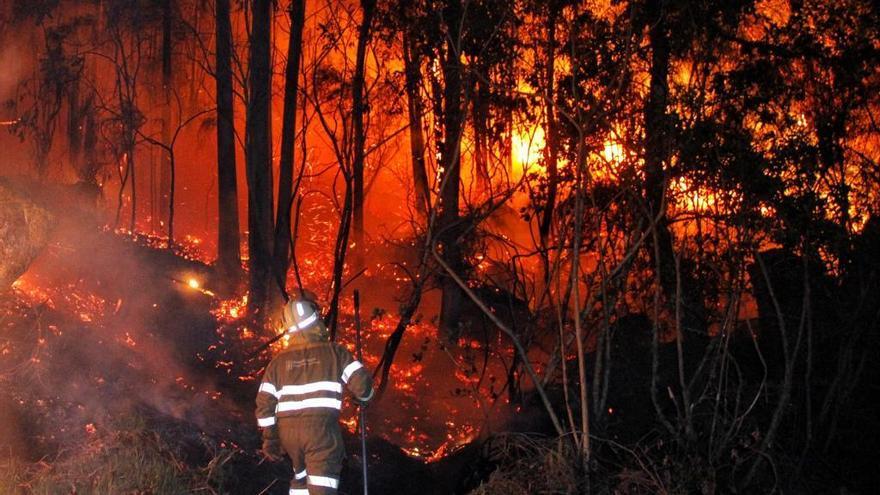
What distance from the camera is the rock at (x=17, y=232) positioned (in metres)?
9.10

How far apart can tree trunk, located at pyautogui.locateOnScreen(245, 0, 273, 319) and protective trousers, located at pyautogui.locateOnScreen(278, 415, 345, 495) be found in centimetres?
954

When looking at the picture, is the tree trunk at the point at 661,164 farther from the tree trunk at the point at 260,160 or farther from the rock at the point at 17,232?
the tree trunk at the point at 260,160

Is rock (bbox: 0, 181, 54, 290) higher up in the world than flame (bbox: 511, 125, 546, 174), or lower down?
lower down

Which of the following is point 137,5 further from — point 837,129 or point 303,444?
point 303,444

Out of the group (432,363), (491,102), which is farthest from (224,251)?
(491,102)

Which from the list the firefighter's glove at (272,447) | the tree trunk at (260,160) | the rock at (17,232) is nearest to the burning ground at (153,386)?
the rock at (17,232)

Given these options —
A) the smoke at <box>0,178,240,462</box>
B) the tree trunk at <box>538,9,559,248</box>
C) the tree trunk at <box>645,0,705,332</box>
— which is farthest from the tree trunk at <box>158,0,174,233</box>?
the tree trunk at <box>645,0,705,332</box>

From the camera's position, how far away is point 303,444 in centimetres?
664

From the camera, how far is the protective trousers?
6625 millimetres

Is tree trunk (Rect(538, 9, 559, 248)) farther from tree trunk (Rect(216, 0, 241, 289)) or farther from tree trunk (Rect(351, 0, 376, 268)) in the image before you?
tree trunk (Rect(216, 0, 241, 289))

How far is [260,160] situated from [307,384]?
10.4m

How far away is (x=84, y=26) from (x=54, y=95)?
7.34 ft

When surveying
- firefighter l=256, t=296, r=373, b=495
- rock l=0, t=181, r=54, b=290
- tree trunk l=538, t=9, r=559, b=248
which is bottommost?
firefighter l=256, t=296, r=373, b=495

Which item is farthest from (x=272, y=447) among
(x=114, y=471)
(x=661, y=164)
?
(x=661, y=164)
